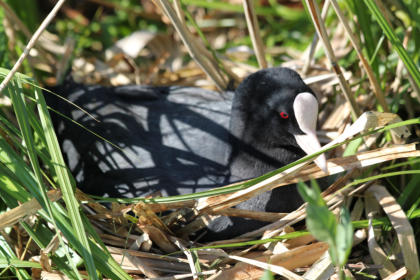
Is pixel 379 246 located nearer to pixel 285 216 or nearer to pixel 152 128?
pixel 285 216

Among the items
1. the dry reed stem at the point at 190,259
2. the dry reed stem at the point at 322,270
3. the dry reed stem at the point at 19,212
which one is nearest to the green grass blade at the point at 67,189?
the dry reed stem at the point at 19,212

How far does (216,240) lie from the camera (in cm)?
168

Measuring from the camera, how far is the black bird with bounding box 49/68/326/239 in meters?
1.65

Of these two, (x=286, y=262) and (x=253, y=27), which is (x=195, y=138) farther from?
(x=286, y=262)

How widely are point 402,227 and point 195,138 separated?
0.68m

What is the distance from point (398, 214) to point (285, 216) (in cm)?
32

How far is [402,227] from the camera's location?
4.99 feet

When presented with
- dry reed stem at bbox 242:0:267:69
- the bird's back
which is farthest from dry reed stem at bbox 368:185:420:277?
dry reed stem at bbox 242:0:267:69

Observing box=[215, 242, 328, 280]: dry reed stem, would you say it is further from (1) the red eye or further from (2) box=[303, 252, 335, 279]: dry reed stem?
(1) the red eye

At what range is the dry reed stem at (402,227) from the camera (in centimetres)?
147

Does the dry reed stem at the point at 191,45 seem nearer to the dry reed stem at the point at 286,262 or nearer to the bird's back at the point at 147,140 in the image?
the bird's back at the point at 147,140

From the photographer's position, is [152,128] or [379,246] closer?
[379,246]

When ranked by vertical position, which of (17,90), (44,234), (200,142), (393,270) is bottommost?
(393,270)

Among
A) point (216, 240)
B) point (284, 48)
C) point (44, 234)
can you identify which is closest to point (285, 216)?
point (216, 240)
